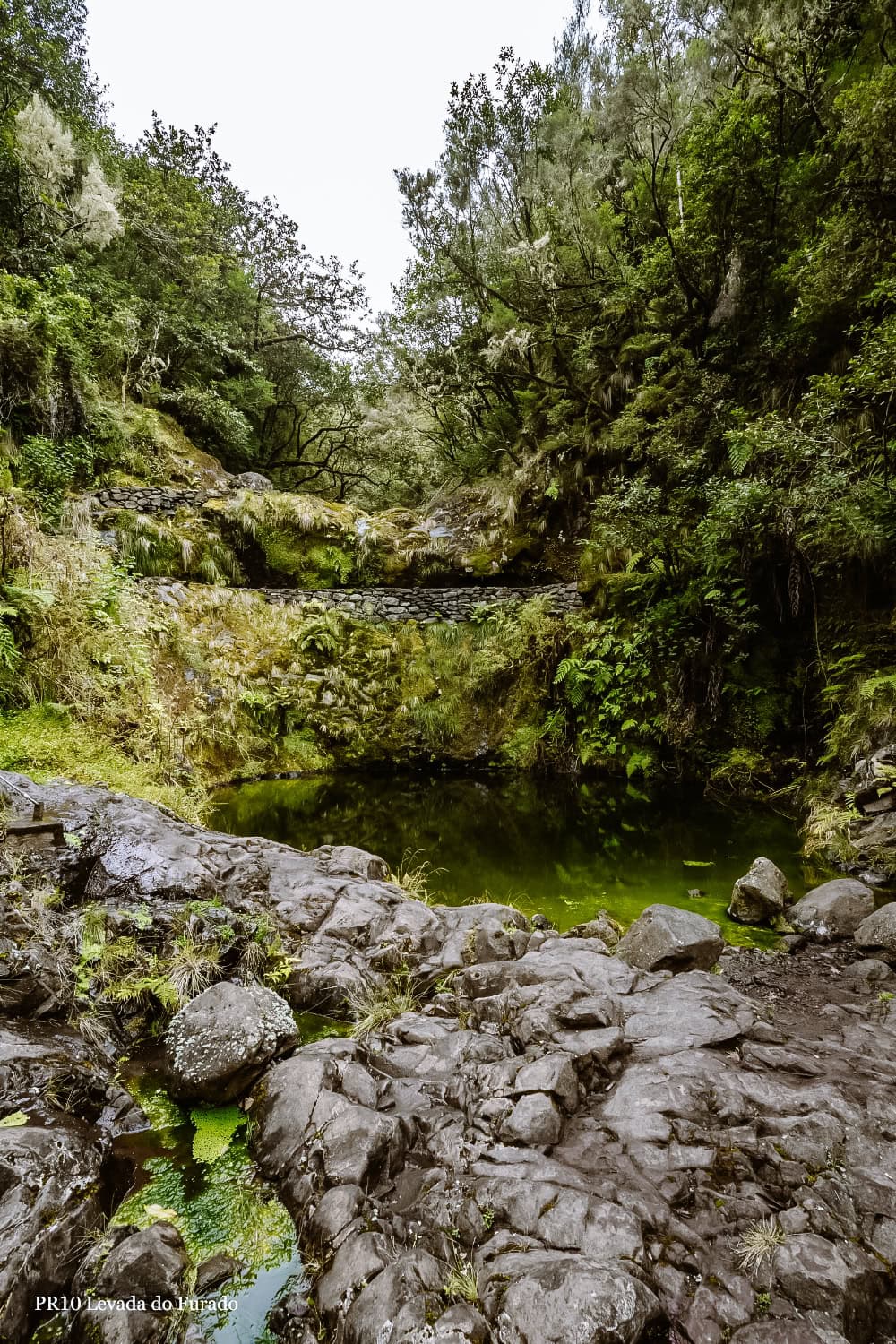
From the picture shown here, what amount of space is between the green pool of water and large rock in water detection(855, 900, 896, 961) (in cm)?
61

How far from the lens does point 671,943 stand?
3494mm

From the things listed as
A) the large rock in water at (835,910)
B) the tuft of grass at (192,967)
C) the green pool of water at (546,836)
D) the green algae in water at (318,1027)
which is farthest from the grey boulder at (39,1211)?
the large rock in water at (835,910)

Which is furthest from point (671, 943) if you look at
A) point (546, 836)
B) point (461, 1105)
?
point (546, 836)

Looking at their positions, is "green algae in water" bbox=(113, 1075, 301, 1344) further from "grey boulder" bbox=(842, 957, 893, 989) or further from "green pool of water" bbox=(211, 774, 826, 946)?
"grey boulder" bbox=(842, 957, 893, 989)

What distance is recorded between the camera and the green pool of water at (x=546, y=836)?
199 inches

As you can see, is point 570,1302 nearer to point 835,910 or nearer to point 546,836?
point 835,910

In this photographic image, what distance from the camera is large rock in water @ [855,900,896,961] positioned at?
3639mm

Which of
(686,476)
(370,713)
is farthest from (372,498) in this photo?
(686,476)

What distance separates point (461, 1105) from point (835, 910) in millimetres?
3344

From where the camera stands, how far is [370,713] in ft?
33.4

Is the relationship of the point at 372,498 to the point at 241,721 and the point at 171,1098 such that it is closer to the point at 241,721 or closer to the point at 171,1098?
the point at 241,721

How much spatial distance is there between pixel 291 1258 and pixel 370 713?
8.48 m

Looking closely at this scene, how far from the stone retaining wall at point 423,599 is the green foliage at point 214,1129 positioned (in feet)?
30.3

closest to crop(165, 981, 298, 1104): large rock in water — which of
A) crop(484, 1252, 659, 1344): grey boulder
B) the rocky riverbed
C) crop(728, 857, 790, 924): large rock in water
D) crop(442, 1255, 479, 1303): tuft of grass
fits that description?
the rocky riverbed
